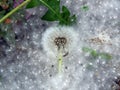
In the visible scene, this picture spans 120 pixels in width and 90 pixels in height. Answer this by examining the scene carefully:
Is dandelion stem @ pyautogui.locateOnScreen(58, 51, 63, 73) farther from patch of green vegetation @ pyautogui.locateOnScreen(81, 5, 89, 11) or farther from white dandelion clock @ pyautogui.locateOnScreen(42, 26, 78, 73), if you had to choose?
patch of green vegetation @ pyautogui.locateOnScreen(81, 5, 89, 11)

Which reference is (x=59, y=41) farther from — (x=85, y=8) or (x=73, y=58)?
(x=85, y=8)

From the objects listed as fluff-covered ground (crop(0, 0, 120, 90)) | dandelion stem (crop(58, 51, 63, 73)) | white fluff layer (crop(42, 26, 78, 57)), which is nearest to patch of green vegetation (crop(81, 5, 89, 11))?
fluff-covered ground (crop(0, 0, 120, 90))

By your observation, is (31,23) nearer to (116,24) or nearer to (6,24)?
(6,24)

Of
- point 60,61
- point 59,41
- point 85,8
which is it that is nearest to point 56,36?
point 59,41

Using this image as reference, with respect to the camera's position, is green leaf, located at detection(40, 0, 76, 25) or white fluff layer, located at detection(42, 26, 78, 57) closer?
green leaf, located at detection(40, 0, 76, 25)

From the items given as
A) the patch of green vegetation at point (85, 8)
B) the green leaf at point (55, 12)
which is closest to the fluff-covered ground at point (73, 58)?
the patch of green vegetation at point (85, 8)

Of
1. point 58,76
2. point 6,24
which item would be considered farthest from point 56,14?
point 58,76
